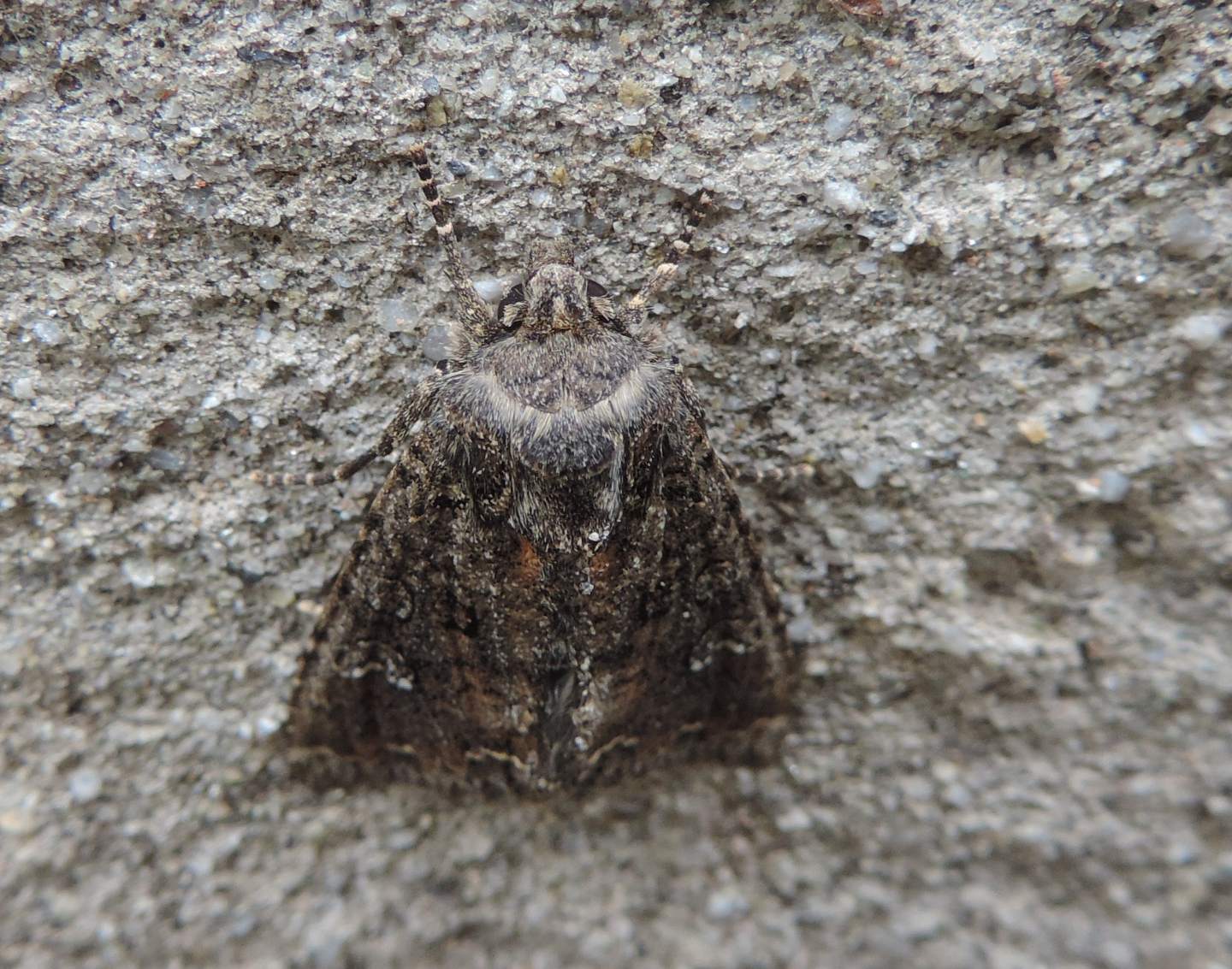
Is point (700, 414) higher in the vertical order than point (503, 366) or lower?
lower

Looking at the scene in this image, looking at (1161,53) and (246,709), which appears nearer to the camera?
(1161,53)

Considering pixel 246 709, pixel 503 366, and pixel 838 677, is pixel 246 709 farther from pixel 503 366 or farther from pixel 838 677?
pixel 838 677

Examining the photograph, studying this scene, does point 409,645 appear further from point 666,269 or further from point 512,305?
point 666,269

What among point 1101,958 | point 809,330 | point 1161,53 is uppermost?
point 1161,53

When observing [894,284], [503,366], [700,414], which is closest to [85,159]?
[503,366]

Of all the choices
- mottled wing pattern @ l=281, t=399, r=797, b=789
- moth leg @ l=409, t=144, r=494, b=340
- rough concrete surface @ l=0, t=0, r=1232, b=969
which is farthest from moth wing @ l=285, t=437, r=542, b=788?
moth leg @ l=409, t=144, r=494, b=340

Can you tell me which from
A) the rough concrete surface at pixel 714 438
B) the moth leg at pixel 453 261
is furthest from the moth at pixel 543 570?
the rough concrete surface at pixel 714 438

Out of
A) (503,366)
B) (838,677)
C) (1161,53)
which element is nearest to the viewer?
(1161,53)

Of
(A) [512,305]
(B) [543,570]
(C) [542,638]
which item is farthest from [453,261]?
(C) [542,638]
